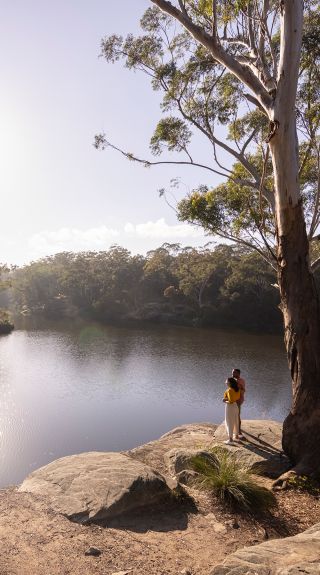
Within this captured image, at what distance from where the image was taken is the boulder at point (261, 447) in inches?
285

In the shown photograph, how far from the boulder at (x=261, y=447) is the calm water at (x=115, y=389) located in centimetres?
452

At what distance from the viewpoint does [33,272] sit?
202 ft

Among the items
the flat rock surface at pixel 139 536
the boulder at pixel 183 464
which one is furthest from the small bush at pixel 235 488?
the boulder at pixel 183 464

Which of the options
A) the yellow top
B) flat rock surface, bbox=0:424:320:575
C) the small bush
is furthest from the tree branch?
flat rock surface, bbox=0:424:320:575

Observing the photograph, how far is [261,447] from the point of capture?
8.18 metres

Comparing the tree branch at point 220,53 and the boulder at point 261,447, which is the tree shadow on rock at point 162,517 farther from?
the tree branch at point 220,53

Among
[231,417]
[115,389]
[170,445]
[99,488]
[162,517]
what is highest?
[231,417]

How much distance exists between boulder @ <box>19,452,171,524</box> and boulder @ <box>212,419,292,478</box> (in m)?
2.28

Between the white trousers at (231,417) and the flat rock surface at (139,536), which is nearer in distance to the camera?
the flat rock surface at (139,536)

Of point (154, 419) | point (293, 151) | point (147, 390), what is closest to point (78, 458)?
point (293, 151)

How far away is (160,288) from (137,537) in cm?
4780

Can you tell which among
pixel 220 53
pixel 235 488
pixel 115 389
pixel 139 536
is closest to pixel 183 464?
pixel 235 488

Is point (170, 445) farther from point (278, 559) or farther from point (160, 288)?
point (160, 288)

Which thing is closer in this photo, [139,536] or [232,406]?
[139,536]
